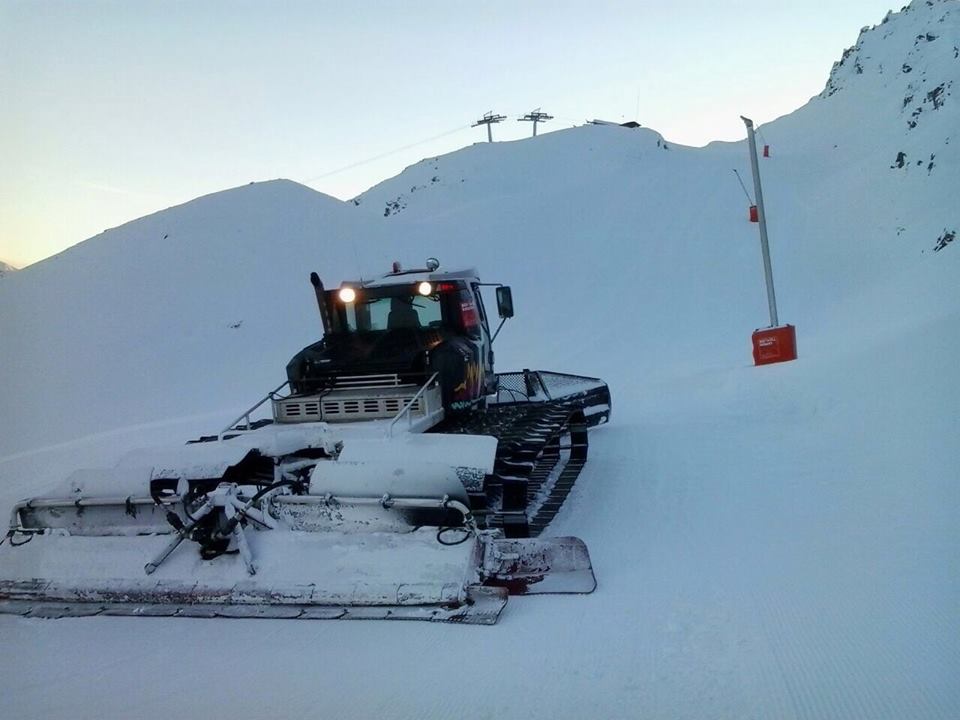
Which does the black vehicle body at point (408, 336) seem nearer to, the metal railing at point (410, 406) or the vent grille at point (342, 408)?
the metal railing at point (410, 406)

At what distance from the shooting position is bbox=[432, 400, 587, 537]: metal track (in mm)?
5215

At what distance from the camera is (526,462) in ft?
18.3

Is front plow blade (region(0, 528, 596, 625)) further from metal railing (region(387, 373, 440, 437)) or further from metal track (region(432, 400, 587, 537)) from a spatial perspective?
metal railing (region(387, 373, 440, 437))

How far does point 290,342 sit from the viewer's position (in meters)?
21.5

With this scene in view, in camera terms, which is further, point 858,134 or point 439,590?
point 858,134

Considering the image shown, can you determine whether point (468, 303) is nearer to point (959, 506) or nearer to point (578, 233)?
point (959, 506)

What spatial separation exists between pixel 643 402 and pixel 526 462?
7756 mm

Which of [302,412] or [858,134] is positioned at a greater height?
[858,134]

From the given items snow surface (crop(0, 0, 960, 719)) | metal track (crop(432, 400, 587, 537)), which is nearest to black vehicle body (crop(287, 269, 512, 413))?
metal track (crop(432, 400, 587, 537))

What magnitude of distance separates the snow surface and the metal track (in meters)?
0.28

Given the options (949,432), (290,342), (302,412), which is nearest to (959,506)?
(949,432)

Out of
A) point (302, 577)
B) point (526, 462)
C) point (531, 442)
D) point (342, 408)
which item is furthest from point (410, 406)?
A: point (302, 577)

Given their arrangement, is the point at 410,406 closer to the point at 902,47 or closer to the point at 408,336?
the point at 408,336

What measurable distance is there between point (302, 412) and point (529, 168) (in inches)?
1394
